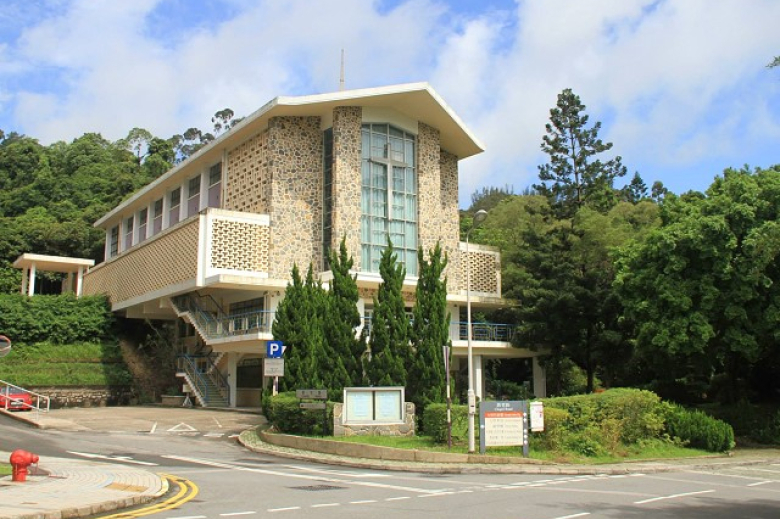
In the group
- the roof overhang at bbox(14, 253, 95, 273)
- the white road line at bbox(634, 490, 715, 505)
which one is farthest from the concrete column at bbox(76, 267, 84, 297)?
the white road line at bbox(634, 490, 715, 505)

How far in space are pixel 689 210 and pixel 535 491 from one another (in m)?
18.9

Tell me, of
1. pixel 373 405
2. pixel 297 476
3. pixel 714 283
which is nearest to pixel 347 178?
pixel 373 405

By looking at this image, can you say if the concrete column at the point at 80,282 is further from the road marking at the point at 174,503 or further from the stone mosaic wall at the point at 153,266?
the road marking at the point at 174,503

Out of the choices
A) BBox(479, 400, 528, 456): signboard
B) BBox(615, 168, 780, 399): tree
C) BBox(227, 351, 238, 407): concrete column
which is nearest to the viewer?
BBox(479, 400, 528, 456): signboard

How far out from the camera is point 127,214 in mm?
51438

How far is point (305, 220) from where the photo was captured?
3534 cm

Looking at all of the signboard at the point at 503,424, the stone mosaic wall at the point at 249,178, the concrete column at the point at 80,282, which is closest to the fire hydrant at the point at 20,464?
the signboard at the point at 503,424

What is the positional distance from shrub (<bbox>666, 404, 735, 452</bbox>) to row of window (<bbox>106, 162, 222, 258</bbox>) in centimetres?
2553

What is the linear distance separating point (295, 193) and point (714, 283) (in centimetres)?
1890

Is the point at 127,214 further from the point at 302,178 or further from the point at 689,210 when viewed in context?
the point at 689,210

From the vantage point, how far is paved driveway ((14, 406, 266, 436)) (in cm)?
2491

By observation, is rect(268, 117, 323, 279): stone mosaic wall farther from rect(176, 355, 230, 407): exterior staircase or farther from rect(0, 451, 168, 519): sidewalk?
rect(0, 451, 168, 519): sidewalk

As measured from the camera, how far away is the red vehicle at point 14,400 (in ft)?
98.5

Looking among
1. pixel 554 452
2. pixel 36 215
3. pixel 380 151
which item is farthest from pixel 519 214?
pixel 36 215
